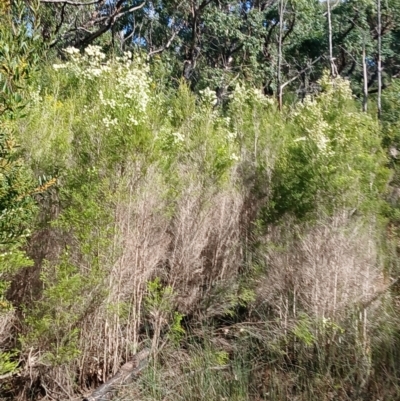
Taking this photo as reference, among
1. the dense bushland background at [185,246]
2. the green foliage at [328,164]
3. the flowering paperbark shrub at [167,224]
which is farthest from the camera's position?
the green foliage at [328,164]

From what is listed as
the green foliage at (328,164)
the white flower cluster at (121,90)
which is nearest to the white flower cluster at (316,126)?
the green foliage at (328,164)

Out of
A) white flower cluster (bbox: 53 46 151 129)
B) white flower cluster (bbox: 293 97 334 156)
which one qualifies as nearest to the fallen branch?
white flower cluster (bbox: 53 46 151 129)

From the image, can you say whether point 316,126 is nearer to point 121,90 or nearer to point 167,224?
point 167,224

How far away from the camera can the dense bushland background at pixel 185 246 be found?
405 cm

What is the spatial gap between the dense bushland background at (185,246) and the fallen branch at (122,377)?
0.11 m

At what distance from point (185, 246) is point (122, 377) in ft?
6.11

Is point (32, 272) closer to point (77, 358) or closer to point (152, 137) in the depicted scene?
point (77, 358)

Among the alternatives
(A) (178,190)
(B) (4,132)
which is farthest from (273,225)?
(B) (4,132)

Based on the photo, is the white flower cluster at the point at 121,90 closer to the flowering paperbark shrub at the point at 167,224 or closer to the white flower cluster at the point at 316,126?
the flowering paperbark shrub at the point at 167,224

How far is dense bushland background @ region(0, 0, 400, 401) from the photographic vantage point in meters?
4.05

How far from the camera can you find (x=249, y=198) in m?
6.69

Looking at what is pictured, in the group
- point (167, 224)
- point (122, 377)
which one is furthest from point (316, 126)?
point (122, 377)

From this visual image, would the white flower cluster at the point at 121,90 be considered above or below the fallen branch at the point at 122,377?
above

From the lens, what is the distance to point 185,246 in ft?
19.8
